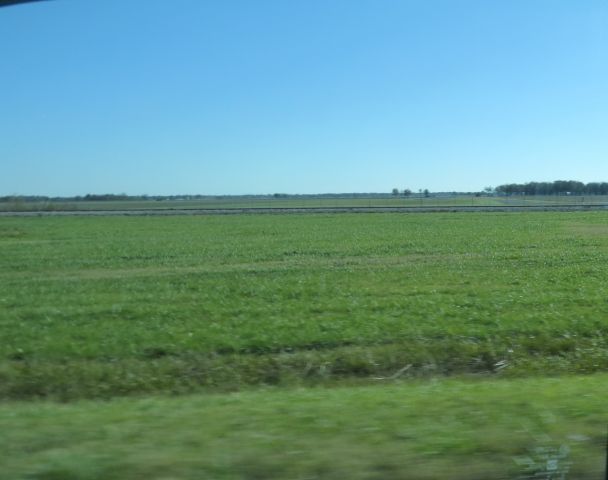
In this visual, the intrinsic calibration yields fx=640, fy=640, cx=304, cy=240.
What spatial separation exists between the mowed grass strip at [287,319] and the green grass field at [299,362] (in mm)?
49

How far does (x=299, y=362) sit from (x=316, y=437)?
15.8ft

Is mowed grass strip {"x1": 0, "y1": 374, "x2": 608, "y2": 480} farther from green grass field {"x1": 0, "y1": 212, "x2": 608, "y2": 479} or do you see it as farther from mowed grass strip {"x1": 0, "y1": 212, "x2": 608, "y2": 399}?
mowed grass strip {"x1": 0, "y1": 212, "x2": 608, "y2": 399}

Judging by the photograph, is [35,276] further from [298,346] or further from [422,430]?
[422,430]

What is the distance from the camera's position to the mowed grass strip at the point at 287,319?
977cm

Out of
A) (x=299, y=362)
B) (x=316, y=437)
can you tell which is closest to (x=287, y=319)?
(x=299, y=362)

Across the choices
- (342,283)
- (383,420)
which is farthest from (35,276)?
(383,420)

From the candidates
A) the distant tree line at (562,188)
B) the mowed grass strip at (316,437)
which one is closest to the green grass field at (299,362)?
the mowed grass strip at (316,437)


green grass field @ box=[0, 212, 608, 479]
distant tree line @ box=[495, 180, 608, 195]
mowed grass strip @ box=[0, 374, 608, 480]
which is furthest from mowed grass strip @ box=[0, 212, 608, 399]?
distant tree line @ box=[495, 180, 608, 195]

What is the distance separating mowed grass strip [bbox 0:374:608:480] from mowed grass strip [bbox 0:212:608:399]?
284 centimetres

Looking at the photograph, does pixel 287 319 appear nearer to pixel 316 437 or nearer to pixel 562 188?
pixel 316 437

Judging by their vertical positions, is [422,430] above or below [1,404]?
above

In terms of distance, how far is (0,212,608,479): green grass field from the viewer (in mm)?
4910

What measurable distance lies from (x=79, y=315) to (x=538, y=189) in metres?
155

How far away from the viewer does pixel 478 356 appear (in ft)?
34.2
